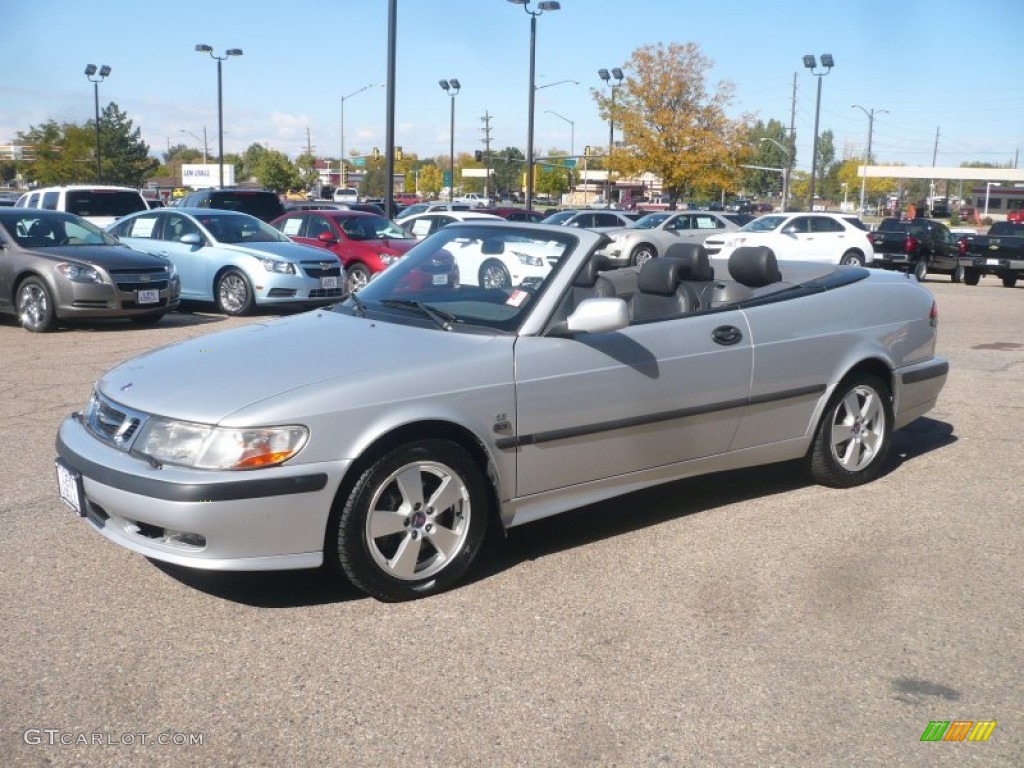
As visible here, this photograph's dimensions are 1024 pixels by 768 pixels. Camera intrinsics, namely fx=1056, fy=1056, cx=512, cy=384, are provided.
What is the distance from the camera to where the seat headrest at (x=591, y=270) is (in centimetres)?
498

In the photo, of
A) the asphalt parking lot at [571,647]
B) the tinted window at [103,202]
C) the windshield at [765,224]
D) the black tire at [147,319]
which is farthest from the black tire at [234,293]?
the windshield at [765,224]

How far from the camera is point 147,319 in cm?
1338

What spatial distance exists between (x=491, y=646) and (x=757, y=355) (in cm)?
228

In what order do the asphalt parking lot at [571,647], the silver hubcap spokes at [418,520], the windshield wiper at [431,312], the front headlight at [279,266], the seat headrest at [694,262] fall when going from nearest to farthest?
the asphalt parking lot at [571,647] < the silver hubcap spokes at [418,520] < the windshield wiper at [431,312] < the seat headrest at [694,262] < the front headlight at [279,266]

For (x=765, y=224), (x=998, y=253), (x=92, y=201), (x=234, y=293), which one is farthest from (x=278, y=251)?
(x=998, y=253)

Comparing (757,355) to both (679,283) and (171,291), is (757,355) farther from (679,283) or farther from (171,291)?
(171,291)

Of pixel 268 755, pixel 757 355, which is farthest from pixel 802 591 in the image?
pixel 268 755

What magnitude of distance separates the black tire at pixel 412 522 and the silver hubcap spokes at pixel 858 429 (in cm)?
244

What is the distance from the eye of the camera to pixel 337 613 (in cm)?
415

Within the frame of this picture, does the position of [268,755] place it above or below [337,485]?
below

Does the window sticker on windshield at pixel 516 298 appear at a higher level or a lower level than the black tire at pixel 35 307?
higher

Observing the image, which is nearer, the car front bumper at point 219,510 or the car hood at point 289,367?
the car front bumper at point 219,510

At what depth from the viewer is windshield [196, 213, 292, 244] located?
14773mm

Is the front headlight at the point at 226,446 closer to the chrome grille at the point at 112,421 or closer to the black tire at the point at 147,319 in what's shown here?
the chrome grille at the point at 112,421
